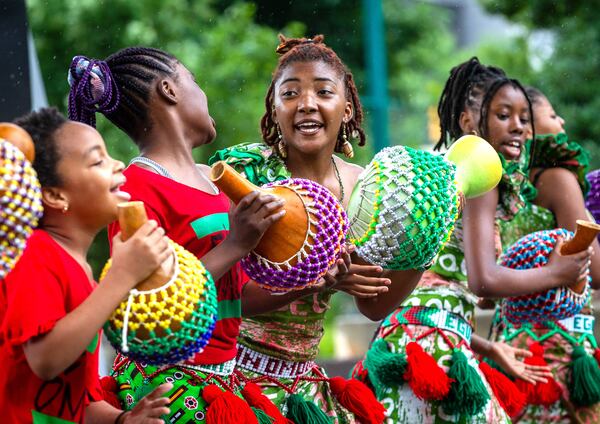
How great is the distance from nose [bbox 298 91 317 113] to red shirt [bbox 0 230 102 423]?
1.26m

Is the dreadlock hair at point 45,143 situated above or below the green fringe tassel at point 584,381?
above

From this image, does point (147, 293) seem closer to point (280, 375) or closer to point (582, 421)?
point (280, 375)

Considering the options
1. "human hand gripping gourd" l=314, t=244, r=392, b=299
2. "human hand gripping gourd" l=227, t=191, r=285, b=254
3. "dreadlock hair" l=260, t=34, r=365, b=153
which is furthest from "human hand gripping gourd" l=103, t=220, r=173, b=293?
"dreadlock hair" l=260, t=34, r=365, b=153

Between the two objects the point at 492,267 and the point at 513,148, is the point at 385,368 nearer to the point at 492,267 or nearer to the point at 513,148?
the point at 492,267

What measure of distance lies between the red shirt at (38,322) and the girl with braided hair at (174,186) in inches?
17.4

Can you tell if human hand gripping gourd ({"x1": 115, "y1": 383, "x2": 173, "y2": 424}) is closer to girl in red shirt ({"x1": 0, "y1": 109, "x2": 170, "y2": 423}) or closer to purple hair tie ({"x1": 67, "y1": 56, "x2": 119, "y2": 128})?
girl in red shirt ({"x1": 0, "y1": 109, "x2": 170, "y2": 423})

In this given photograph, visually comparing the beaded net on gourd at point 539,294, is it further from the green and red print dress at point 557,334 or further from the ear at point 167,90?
the ear at point 167,90

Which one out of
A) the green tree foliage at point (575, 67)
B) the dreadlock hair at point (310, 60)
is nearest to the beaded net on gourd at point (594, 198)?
the dreadlock hair at point (310, 60)

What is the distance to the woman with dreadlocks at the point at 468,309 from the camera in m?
4.16

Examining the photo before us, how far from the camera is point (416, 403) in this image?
168 inches

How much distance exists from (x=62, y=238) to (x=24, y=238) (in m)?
0.32

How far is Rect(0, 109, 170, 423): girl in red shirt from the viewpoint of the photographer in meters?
2.42

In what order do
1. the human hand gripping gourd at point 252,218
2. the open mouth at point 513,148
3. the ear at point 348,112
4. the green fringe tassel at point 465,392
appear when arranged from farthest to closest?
the open mouth at point 513,148
the green fringe tassel at point 465,392
the ear at point 348,112
the human hand gripping gourd at point 252,218

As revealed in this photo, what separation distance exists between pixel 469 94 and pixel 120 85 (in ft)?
6.42
